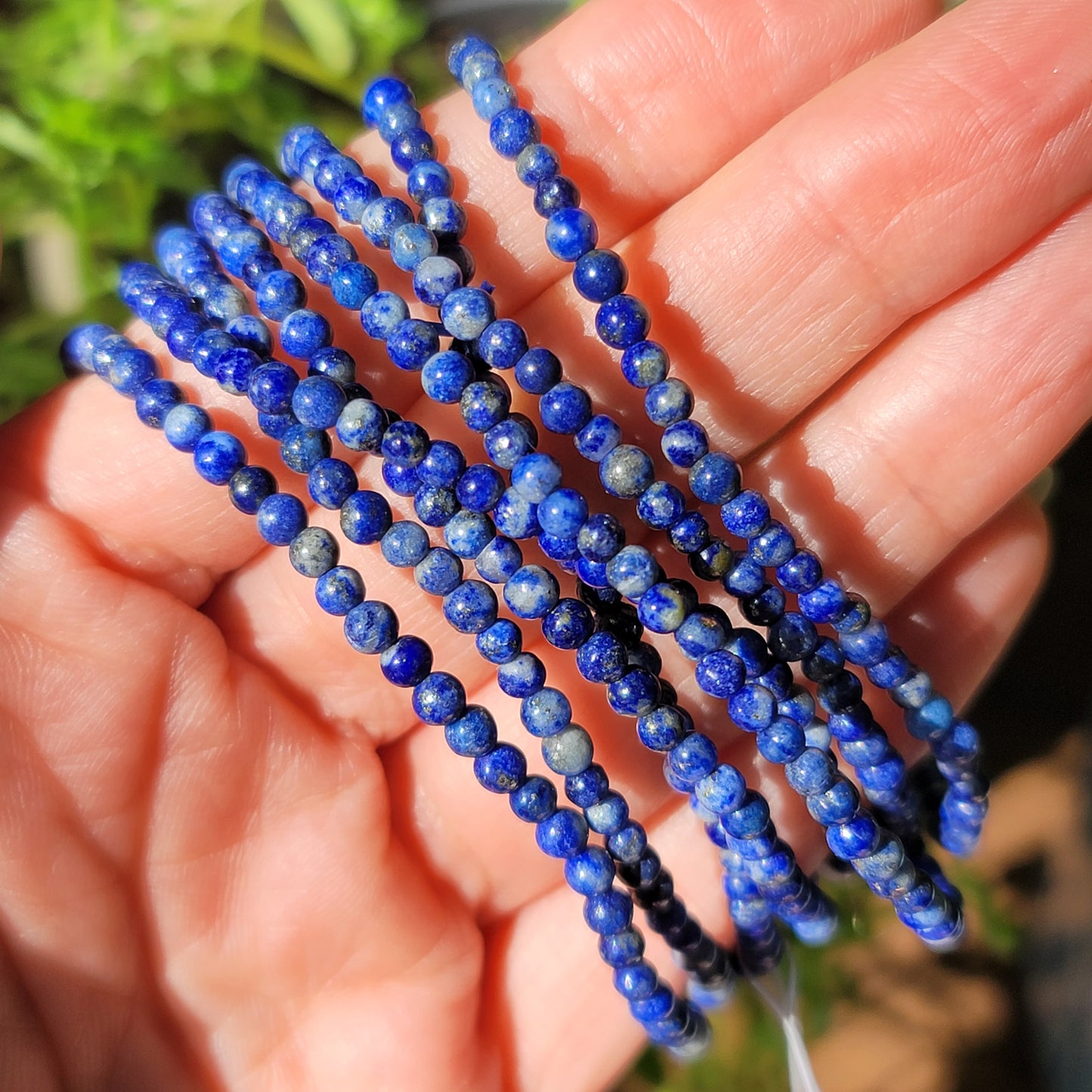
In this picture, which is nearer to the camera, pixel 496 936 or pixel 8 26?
pixel 496 936

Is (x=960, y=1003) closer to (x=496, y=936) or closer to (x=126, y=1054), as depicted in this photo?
(x=496, y=936)

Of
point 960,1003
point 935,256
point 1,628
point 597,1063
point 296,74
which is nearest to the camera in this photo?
point 1,628

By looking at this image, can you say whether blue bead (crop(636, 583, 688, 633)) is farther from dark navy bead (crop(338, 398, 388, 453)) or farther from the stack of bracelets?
dark navy bead (crop(338, 398, 388, 453))

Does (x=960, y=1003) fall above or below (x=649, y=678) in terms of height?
below

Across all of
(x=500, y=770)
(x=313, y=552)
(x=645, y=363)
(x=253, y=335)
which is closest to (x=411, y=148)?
(x=253, y=335)

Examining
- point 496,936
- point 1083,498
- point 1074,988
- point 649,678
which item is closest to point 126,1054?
point 496,936

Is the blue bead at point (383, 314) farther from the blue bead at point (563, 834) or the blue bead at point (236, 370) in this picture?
the blue bead at point (563, 834)

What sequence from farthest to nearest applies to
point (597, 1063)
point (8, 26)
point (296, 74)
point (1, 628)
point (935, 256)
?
1. point (296, 74)
2. point (8, 26)
3. point (597, 1063)
4. point (935, 256)
5. point (1, 628)

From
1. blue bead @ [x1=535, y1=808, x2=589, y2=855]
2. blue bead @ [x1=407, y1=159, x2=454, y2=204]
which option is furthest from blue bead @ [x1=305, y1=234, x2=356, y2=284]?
blue bead @ [x1=535, y1=808, x2=589, y2=855]
